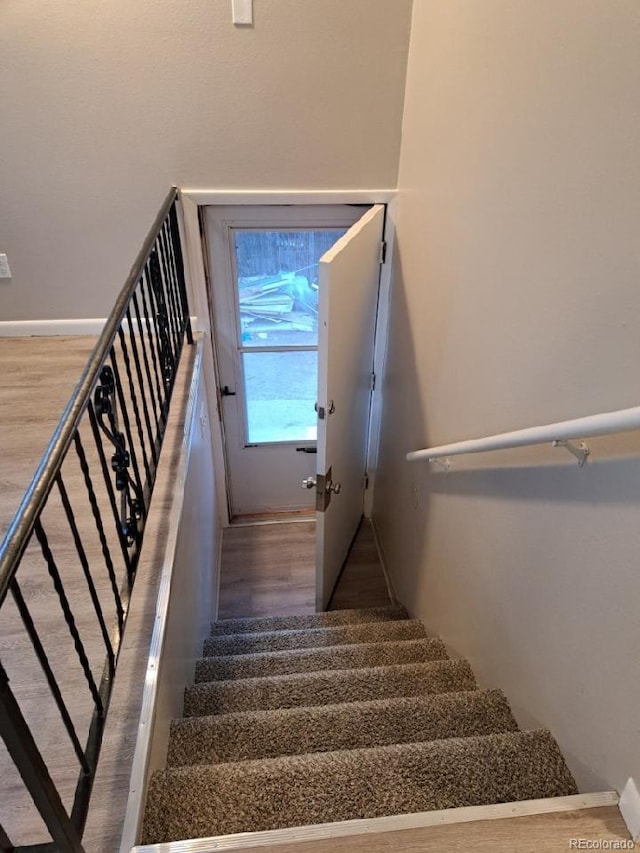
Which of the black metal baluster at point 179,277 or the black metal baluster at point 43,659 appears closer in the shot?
the black metal baluster at point 43,659

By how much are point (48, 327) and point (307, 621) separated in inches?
82.9

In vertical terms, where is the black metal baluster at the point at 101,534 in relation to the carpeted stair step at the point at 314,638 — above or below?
above

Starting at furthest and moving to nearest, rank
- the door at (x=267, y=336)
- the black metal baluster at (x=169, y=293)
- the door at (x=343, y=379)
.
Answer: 1. the door at (x=267, y=336)
2. the black metal baluster at (x=169, y=293)
3. the door at (x=343, y=379)

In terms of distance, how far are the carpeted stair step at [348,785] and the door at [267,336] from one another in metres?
2.21

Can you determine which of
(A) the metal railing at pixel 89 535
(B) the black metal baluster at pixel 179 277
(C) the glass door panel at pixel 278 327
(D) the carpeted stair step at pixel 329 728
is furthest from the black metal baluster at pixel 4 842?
(C) the glass door panel at pixel 278 327

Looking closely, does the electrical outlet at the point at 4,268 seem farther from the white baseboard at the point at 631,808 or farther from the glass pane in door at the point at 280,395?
the white baseboard at the point at 631,808

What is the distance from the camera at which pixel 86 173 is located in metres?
2.42

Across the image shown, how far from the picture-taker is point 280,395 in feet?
10.7

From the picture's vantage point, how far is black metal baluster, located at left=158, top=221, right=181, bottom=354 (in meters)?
2.27

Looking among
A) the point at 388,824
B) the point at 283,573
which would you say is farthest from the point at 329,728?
the point at 283,573

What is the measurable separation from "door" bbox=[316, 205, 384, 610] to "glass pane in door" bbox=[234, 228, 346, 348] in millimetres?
374

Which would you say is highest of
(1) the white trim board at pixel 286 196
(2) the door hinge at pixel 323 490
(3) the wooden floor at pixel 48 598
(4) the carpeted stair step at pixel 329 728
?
(1) the white trim board at pixel 286 196

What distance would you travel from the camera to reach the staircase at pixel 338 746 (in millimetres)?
1153

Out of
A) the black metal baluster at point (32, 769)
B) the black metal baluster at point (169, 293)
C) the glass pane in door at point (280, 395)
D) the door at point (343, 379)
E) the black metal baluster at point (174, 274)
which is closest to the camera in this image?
the black metal baluster at point (32, 769)
